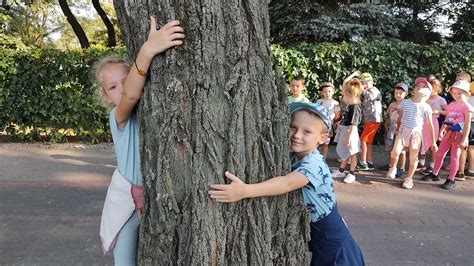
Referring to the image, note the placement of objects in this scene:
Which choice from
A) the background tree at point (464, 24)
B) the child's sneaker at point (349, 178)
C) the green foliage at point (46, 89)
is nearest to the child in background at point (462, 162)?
the child's sneaker at point (349, 178)

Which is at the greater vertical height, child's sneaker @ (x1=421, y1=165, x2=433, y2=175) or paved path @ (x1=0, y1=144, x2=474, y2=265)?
child's sneaker @ (x1=421, y1=165, x2=433, y2=175)

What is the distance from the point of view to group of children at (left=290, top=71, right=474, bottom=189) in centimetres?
694

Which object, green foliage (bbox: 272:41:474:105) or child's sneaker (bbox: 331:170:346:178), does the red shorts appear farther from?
green foliage (bbox: 272:41:474:105)

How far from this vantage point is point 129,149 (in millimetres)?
2342

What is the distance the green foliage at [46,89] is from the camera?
356 inches

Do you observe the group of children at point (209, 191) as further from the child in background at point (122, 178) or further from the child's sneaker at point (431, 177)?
the child's sneaker at point (431, 177)

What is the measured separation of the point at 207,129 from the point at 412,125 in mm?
5690

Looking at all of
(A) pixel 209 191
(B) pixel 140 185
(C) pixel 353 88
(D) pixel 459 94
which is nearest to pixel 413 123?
(D) pixel 459 94

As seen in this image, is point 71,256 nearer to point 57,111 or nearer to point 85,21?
point 57,111

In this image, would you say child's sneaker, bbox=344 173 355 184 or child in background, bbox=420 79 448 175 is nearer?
child's sneaker, bbox=344 173 355 184

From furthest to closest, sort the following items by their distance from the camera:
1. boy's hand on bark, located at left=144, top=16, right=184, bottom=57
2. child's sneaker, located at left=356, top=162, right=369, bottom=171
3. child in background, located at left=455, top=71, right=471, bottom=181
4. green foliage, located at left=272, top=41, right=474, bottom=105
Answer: green foliage, located at left=272, top=41, right=474, bottom=105 → child's sneaker, located at left=356, top=162, right=369, bottom=171 → child in background, located at left=455, top=71, right=471, bottom=181 → boy's hand on bark, located at left=144, top=16, right=184, bottom=57

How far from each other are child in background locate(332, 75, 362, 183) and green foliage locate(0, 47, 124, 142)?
4.67 meters

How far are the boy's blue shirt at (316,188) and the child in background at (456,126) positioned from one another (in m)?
5.32

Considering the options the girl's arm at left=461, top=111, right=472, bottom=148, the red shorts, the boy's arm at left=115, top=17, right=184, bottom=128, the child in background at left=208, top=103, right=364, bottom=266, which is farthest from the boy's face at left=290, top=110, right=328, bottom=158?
the red shorts
